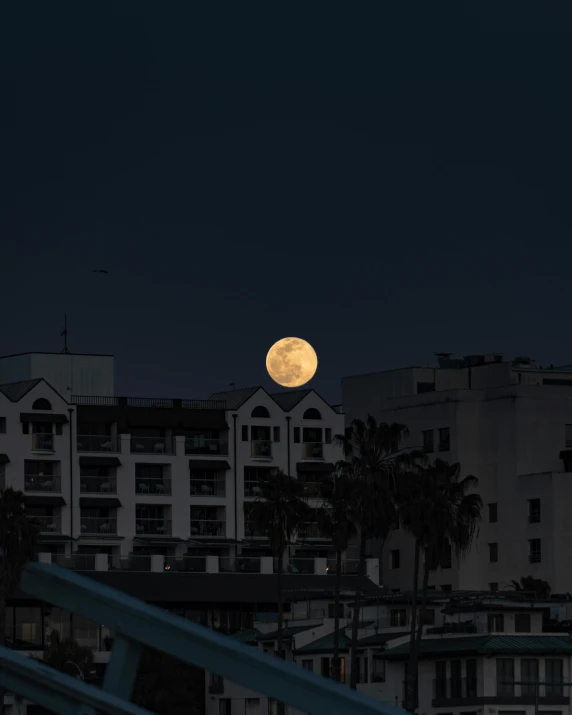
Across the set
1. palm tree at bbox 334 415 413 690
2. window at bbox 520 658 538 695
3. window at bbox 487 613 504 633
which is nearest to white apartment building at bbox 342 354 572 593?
palm tree at bbox 334 415 413 690

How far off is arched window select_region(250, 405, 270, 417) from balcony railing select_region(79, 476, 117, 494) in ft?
45.8

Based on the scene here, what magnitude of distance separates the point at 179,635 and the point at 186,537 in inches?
5534

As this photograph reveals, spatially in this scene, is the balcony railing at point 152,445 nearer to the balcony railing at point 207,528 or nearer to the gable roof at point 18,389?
the balcony railing at point 207,528

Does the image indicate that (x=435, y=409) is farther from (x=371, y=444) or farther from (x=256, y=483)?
(x=371, y=444)

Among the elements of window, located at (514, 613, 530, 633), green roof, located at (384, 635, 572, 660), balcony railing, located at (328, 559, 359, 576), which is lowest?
green roof, located at (384, 635, 572, 660)

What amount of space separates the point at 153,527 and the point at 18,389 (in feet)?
50.0

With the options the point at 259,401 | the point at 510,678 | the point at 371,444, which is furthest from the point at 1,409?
the point at 510,678

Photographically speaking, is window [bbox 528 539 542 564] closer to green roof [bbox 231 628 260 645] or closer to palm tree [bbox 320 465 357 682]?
green roof [bbox 231 628 260 645]

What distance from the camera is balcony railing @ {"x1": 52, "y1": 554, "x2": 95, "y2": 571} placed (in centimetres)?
13662

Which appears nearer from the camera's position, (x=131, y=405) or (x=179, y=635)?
(x=179, y=635)

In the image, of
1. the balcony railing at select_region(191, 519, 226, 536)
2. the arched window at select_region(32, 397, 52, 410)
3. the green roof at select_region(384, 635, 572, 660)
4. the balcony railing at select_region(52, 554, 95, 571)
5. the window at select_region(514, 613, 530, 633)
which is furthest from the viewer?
the balcony railing at select_region(191, 519, 226, 536)

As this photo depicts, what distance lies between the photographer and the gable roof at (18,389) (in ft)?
478

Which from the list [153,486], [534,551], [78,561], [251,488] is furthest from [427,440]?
[78,561]

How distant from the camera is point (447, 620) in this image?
12169cm
